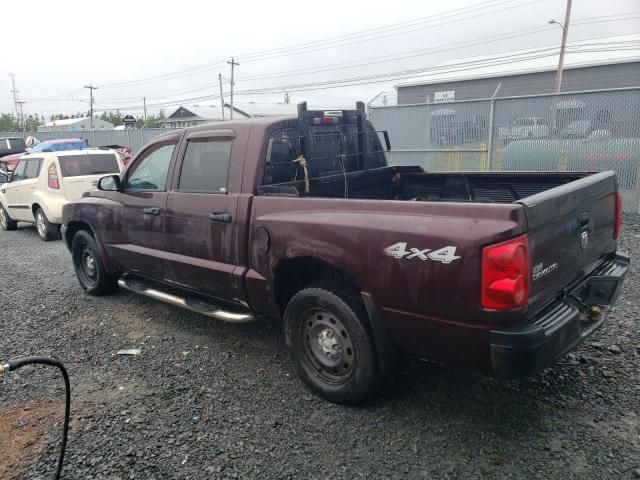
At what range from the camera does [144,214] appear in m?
4.77

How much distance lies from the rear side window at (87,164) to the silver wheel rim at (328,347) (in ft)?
24.6

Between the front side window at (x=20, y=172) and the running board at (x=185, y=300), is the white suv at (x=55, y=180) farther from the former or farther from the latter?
the running board at (x=185, y=300)

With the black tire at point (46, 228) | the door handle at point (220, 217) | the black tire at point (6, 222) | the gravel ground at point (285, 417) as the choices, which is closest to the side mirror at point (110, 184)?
the gravel ground at point (285, 417)

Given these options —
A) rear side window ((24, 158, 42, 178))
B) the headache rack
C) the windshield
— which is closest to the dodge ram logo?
the headache rack

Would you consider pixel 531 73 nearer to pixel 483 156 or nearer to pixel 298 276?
pixel 483 156

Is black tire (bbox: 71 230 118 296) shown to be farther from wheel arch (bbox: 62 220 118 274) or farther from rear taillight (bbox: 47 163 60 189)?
rear taillight (bbox: 47 163 60 189)

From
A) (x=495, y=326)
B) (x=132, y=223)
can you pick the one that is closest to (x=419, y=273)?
(x=495, y=326)

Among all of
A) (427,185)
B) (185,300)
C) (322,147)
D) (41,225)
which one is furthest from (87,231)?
(41,225)

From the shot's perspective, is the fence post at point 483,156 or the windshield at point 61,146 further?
the windshield at point 61,146

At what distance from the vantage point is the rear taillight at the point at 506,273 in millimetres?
2525

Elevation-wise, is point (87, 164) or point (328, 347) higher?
point (87, 164)

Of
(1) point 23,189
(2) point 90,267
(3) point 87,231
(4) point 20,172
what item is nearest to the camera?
(3) point 87,231

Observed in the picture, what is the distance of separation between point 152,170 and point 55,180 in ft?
18.0

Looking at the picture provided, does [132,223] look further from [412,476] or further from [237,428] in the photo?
[412,476]
